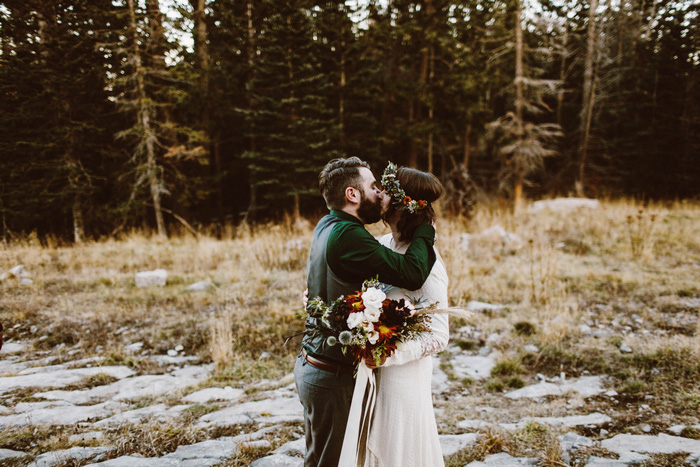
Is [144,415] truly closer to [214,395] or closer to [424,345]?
[214,395]

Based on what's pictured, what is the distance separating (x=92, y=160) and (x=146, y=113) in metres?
3.97

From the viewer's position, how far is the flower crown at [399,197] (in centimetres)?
228

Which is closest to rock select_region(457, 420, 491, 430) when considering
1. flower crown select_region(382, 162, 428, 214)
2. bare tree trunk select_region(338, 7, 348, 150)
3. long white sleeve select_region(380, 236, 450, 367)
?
long white sleeve select_region(380, 236, 450, 367)

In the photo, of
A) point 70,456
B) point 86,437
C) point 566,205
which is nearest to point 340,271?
point 70,456

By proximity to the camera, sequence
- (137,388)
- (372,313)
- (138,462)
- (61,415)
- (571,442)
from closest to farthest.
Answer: (372,313)
(138,462)
(571,442)
(61,415)
(137,388)

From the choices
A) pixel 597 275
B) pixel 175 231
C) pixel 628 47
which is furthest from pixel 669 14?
pixel 175 231

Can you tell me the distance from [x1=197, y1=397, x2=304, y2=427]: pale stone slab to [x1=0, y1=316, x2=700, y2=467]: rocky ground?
10 millimetres

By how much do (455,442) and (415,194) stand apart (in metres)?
2.34

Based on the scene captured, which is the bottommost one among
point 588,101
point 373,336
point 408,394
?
point 408,394

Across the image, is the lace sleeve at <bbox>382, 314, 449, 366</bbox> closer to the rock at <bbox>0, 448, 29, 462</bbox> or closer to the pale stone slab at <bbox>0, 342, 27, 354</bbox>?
the rock at <bbox>0, 448, 29, 462</bbox>

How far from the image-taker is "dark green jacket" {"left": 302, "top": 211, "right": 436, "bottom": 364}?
203 centimetres

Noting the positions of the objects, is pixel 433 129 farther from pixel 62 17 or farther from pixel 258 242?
pixel 62 17

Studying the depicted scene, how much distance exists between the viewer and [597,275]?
7.71 metres

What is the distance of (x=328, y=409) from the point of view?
2189 mm
